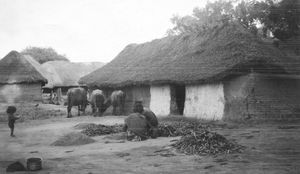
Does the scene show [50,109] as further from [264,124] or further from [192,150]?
[192,150]

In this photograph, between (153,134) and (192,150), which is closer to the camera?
(192,150)

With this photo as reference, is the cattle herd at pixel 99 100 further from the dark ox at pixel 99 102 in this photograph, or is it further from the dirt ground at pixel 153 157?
the dirt ground at pixel 153 157

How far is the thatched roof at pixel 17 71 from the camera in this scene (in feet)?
92.2

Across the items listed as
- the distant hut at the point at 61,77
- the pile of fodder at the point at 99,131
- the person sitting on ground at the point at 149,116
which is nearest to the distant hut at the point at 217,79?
the pile of fodder at the point at 99,131

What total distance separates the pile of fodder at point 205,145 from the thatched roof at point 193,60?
7.24 m

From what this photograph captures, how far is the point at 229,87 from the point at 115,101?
8.71 meters

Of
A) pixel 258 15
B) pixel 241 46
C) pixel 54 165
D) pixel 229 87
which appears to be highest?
pixel 258 15

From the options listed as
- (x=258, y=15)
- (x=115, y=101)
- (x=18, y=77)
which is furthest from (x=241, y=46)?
(x=18, y=77)

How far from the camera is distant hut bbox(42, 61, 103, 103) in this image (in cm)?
3877

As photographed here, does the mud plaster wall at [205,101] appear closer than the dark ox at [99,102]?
Yes

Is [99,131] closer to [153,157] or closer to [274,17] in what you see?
[153,157]

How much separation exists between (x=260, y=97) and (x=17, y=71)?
65.9ft

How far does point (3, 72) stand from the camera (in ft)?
94.5

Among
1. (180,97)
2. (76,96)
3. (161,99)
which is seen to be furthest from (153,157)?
(76,96)
